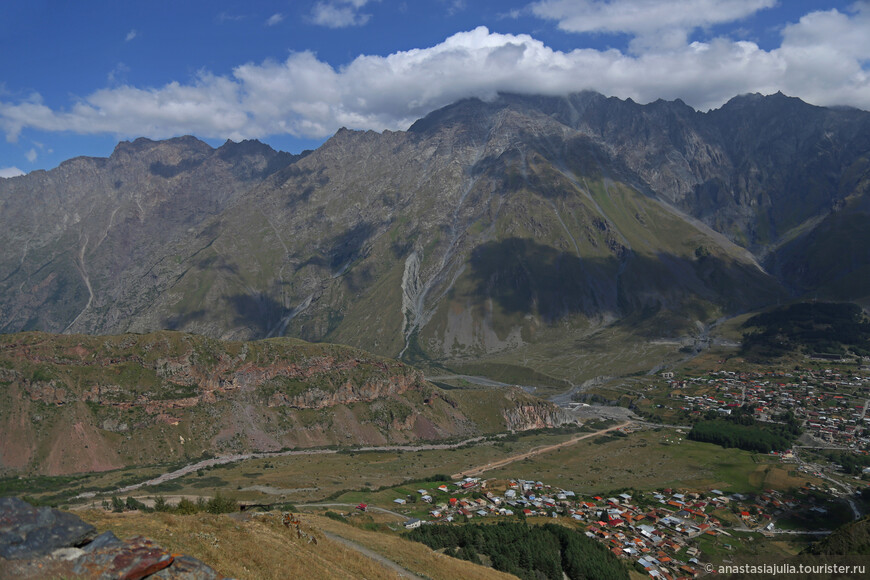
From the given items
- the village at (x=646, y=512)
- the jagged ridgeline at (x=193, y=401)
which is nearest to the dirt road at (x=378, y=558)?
the village at (x=646, y=512)

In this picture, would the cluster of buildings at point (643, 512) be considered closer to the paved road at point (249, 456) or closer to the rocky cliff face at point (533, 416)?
the paved road at point (249, 456)

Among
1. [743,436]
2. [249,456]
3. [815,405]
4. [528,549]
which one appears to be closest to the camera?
[528,549]

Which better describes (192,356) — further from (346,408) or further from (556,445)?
(556,445)

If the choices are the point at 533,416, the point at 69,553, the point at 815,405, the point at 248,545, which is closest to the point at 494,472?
the point at 533,416

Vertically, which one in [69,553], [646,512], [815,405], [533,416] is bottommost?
[533,416]

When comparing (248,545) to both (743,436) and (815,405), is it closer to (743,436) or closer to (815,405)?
(743,436)

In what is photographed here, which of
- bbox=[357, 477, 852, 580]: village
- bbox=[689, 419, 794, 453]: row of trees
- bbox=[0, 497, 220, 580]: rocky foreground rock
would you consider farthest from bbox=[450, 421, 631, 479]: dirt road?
bbox=[0, 497, 220, 580]: rocky foreground rock
